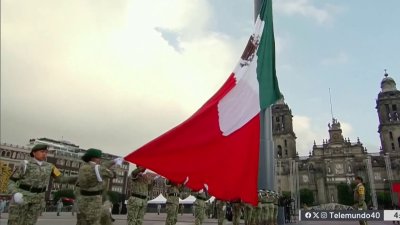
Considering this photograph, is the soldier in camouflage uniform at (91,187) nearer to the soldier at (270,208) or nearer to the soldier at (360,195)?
the soldier at (270,208)

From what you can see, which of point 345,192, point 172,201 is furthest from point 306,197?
point 172,201

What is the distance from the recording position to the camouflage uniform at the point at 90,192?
578 centimetres

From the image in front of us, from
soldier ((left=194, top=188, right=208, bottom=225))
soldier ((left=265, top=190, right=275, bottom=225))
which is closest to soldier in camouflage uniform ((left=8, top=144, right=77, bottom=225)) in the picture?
soldier ((left=194, top=188, right=208, bottom=225))

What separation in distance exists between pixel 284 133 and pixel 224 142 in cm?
8323

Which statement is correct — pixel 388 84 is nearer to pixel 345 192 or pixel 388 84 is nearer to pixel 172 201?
pixel 345 192

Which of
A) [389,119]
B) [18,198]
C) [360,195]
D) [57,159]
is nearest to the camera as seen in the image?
[18,198]

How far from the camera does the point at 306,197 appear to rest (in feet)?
254

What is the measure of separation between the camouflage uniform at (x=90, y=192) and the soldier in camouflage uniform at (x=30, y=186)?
46 cm

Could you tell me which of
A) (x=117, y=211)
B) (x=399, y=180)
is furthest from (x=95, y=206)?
(x=399, y=180)

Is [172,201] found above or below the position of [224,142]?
below

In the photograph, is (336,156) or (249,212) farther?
(336,156)

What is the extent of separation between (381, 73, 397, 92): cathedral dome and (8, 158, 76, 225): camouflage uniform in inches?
3538

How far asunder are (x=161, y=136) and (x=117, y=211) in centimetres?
2717

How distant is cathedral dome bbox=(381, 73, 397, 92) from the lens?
3258 inches
